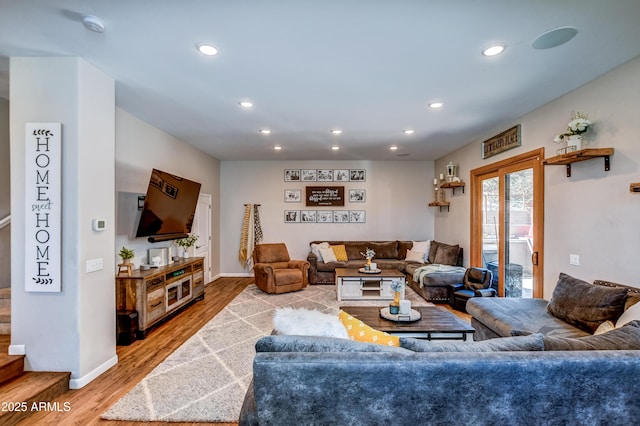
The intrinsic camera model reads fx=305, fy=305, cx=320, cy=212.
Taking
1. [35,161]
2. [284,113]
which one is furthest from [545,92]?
[35,161]

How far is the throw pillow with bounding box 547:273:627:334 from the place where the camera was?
2.38m

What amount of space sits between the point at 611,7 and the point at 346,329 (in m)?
2.60

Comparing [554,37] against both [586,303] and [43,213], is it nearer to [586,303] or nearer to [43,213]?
[586,303]

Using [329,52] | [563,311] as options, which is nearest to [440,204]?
[563,311]

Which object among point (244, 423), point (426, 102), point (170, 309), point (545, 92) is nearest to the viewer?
point (244, 423)

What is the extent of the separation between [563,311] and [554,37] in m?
2.27

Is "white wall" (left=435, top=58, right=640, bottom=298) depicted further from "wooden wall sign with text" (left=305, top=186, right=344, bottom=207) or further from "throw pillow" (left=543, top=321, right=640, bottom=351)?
"wooden wall sign with text" (left=305, top=186, right=344, bottom=207)

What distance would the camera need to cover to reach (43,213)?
2566 mm

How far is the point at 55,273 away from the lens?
2.57 meters

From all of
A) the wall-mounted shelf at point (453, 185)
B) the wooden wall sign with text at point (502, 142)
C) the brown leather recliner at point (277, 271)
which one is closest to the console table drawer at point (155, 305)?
the brown leather recliner at point (277, 271)

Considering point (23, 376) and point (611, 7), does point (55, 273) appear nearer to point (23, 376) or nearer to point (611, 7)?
point (23, 376)

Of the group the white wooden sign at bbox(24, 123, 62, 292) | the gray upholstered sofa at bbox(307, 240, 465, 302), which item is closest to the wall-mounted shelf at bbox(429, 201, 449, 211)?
the gray upholstered sofa at bbox(307, 240, 465, 302)

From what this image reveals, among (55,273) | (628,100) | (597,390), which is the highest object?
(628,100)

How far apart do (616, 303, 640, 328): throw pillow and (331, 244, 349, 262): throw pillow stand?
15.6 ft
